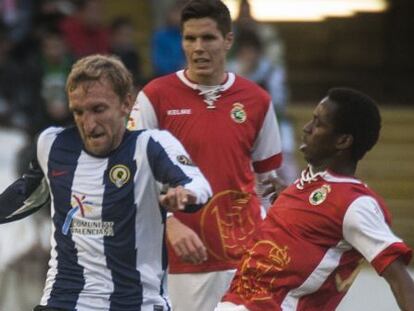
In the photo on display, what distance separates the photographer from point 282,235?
6.94 meters

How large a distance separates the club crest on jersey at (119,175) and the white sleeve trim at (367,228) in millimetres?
922

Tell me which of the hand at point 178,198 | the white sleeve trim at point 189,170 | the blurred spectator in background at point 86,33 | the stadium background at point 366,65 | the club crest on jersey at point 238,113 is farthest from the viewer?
the stadium background at point 366,65

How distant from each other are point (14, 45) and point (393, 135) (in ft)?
11.7

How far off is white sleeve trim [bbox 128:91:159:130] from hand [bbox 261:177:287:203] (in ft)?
2.08

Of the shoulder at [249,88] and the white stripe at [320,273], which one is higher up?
the shoulder at [249,88]

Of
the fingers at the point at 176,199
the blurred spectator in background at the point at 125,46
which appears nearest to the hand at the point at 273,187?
the fingers at the point at 176,199

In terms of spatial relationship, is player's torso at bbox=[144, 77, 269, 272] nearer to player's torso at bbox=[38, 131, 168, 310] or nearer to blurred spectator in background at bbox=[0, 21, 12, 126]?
player's torso at bbox=[38, 131, 168, 310]

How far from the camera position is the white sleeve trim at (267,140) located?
27.7 ft

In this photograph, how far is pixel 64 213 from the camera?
6887mm

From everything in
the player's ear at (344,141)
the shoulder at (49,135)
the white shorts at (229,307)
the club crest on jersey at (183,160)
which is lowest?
the white shorts at (229,307)

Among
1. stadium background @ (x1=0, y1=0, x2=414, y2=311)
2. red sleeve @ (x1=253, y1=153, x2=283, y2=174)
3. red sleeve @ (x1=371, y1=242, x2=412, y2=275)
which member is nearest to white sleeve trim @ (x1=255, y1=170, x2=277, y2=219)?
red sleeve @ (x1=253, y1=153, x2=283, y2=174)

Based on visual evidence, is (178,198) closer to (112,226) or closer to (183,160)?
(183,160)

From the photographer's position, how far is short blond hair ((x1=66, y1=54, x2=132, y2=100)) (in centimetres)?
675

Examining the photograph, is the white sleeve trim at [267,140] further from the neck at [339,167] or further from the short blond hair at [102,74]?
the short blond hair at [102,74]
